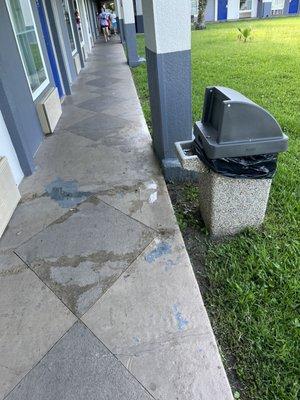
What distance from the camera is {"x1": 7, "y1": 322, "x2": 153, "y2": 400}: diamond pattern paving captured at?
5.08 feet

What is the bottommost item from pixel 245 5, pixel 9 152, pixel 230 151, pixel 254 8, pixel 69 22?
pixel 9 152

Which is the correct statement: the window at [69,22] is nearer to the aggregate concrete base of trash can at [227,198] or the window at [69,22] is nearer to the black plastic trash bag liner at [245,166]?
the aggregate concrete base of trash can at [227,198]

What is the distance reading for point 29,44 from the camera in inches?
178

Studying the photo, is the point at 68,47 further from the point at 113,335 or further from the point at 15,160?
the point at 113,335

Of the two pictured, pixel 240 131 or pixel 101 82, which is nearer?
pixel 240 131

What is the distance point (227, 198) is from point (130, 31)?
8420 millimetres

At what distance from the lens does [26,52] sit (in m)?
4.35

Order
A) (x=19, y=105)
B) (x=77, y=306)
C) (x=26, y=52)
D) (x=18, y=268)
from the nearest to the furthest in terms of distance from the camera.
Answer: (x=77, y=306) < (x=18, y=268) < (x=19, y=105) < (x=26, y=52)

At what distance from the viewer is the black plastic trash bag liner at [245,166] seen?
6.83 ft

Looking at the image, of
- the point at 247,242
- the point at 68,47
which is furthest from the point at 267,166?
the point at 68,47

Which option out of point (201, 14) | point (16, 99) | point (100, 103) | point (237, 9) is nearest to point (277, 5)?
point (237, 9)

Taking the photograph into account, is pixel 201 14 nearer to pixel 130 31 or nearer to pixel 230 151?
pixel 130 31

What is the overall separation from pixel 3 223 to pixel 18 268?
0.58 m

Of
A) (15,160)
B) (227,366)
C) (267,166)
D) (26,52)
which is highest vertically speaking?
(26,52)
